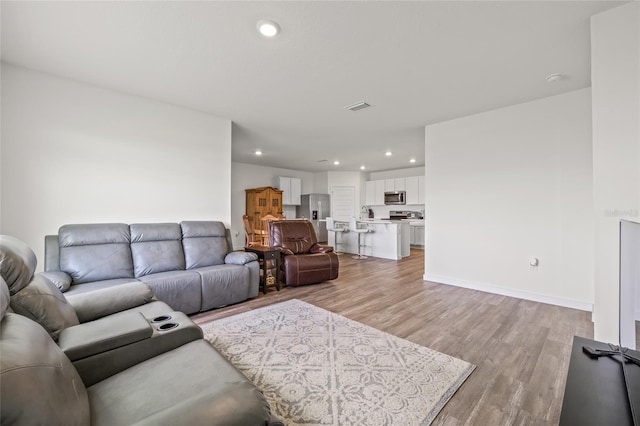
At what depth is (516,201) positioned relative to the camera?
11.9 ft

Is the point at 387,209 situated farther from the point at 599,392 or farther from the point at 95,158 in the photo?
the point at 599,392

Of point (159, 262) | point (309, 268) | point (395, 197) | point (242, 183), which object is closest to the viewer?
point (159, 262)

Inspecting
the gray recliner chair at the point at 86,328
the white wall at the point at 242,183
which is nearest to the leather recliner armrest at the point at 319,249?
the gray recliner chair at the point at 86,328

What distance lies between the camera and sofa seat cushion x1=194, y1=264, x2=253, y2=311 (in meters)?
3.04

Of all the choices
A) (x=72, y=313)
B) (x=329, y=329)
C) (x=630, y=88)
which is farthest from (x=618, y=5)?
(x=72, y=313)

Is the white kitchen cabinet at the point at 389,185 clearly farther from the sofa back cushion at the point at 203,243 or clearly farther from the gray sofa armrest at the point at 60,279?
the gray sofa armrest at the point at 60,279

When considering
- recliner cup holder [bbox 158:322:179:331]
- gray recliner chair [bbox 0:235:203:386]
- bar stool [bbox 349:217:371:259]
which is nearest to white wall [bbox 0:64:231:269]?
gray recliner chair [bbox 0:235:203:386]

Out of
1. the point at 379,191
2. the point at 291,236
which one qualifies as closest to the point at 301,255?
the point at 291,236

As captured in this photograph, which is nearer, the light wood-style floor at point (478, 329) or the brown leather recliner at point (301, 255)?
the light wood-style floor at point (478, 329)

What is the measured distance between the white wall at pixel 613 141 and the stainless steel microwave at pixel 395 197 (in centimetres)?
642

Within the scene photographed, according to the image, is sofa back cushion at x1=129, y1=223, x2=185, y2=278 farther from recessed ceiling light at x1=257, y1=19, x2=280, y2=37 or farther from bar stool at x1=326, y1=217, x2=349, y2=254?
bar stool at x1=326, y1=217, x2=349, y2=254

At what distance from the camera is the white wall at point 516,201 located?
318 centimetres

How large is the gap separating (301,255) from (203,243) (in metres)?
1.51

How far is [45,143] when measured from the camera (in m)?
2.86
